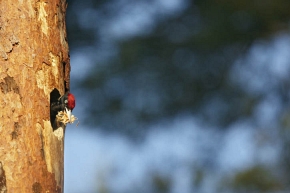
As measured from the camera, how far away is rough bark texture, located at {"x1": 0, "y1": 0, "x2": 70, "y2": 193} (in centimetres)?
146

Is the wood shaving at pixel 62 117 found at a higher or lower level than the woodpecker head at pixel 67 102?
lower

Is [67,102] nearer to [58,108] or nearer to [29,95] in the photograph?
[58,108]

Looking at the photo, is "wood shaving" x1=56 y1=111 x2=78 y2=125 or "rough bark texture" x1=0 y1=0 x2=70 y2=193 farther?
"wood shaving" x1=56 y1=111 x2=78 y2=125

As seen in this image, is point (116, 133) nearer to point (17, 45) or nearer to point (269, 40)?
point (269, 40)

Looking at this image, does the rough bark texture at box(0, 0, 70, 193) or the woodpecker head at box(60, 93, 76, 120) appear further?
the woodpecker head at box(60, 93, 76, 120)

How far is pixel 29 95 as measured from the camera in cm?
152

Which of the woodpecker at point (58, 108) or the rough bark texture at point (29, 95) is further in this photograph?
the woodpecker at point (58, 108)

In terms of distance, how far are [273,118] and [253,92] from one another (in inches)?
Answer: 7.0

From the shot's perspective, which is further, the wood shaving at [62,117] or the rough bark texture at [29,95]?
the wood shaving at [62,117]

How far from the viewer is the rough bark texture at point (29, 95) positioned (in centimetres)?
146

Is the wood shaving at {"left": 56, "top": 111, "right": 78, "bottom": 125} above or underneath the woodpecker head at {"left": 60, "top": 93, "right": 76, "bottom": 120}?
underneath

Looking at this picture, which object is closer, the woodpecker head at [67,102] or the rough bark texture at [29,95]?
the rough bark texture at [29,95]

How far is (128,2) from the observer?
12.6 ft

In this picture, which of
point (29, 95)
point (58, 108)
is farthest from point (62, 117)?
point (29, 95)
